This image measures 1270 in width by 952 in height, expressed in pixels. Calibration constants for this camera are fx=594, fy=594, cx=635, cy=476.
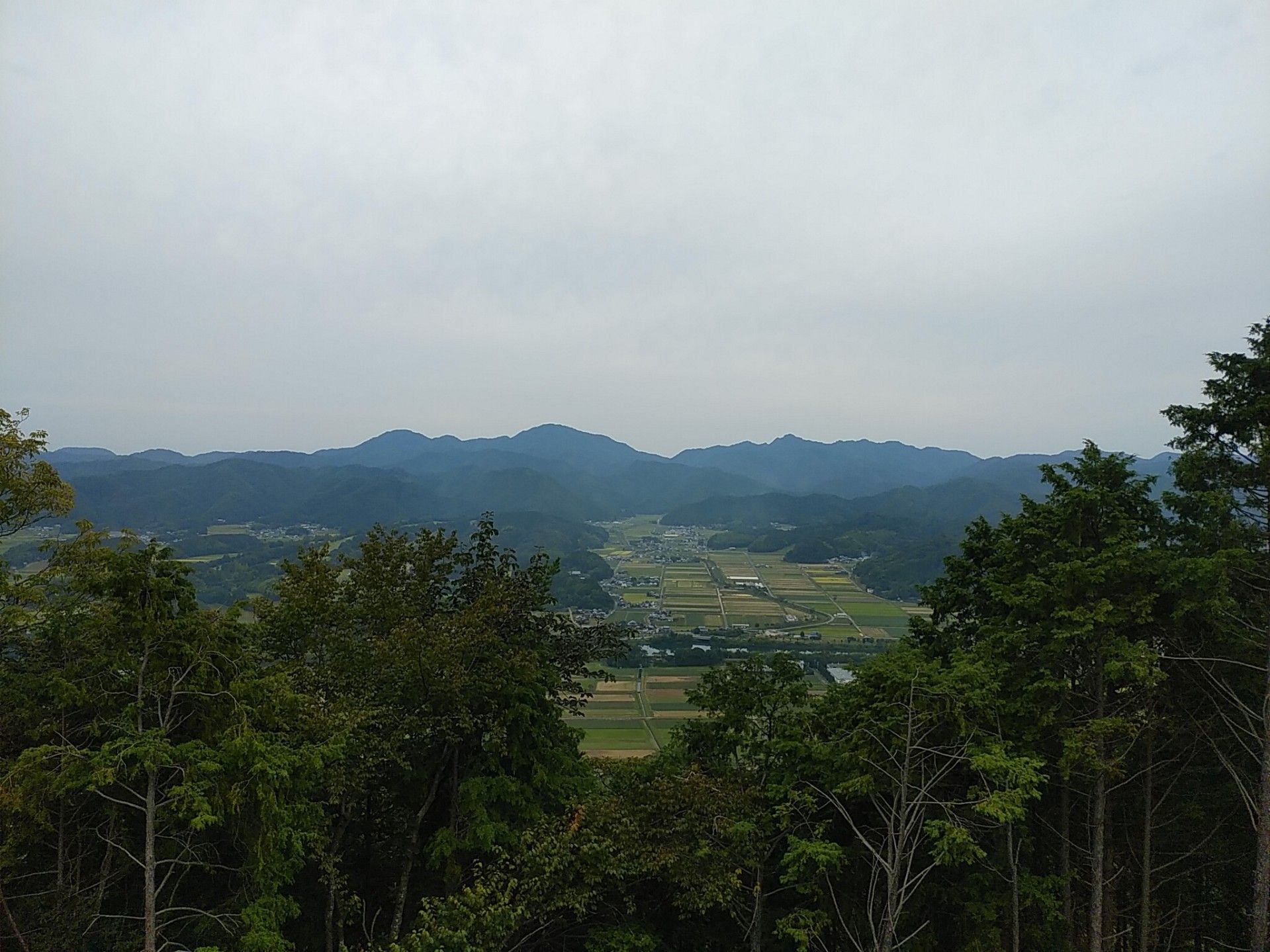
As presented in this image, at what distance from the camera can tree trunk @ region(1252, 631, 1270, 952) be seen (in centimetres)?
806

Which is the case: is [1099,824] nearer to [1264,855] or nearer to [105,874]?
[1264,855]

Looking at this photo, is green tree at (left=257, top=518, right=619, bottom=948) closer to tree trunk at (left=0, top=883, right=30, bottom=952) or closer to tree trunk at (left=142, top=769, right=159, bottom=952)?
tree trunk at (left=142, top=769, right=159, bottom=952)

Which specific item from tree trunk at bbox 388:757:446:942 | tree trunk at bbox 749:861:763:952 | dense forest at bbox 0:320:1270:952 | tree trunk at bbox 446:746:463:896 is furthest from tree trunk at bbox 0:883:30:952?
tree trunk at bbox 749:861:763:952

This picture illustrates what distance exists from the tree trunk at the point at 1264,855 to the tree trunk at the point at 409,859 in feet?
38.8

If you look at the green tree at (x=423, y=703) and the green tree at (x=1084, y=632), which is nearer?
the green tree at (x=1084, y=632)

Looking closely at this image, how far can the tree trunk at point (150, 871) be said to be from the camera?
22.2 feet

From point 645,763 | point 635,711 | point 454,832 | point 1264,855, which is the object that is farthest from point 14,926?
point 635,711

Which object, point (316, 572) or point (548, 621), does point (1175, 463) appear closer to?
point (548, 621)

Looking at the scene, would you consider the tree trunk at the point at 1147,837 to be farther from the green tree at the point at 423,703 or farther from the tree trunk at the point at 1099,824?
the green tree at the point at 423,703

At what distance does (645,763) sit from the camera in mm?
11258

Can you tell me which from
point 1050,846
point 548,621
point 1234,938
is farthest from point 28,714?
point 1234,938

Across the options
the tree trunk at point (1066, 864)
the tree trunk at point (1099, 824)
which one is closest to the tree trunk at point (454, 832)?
the tree trunk at point (1099, 824)

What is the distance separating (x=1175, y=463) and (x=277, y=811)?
13.9 meters

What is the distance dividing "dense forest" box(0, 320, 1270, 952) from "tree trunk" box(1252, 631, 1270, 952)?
0.04 metres
